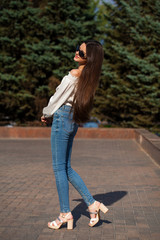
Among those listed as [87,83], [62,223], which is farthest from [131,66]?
[62,223]

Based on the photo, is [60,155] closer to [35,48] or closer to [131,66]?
[35,48]

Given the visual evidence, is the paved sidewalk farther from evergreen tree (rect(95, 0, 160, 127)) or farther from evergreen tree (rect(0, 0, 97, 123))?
evergreen tree (rect(0, 0, 97, 123))

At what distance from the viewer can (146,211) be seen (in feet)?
14.6

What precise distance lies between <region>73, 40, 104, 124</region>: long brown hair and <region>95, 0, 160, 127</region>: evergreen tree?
14.7m

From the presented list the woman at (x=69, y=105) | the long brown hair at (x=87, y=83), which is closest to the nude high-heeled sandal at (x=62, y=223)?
the woman at (x=69, y=105)

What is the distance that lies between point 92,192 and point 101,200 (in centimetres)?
43

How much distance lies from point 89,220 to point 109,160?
4620 mm

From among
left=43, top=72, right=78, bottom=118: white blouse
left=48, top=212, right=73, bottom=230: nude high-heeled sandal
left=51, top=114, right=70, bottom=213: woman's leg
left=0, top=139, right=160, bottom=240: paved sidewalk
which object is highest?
left=43, top=72, right=78, bottom=118: white blouse

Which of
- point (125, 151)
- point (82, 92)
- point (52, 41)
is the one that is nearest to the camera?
point (82, 92)

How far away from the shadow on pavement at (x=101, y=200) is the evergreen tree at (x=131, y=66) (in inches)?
519

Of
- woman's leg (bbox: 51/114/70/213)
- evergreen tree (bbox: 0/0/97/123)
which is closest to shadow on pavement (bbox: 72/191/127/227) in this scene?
woman's leg (bbox: 51/114/70/213)

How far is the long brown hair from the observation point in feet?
11.5

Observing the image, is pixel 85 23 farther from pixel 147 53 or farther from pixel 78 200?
pixel 78 200

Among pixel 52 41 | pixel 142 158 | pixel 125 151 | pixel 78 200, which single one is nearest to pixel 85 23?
pixel 52 41
